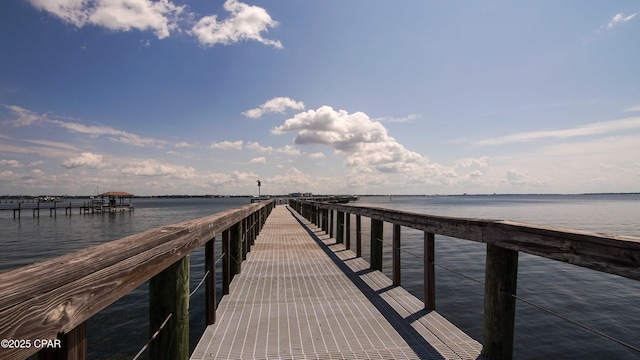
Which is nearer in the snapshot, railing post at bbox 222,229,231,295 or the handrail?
the handrail

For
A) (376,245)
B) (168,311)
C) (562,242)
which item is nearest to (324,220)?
(376,245)

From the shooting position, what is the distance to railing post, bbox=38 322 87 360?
50.2 inches

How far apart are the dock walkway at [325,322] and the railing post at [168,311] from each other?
531 mm

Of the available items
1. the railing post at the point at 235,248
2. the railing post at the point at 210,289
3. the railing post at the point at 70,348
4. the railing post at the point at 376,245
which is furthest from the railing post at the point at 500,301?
the railing post at the point at 235,248

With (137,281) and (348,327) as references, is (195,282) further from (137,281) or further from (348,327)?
(137,281)

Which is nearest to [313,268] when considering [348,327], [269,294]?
[269,294]

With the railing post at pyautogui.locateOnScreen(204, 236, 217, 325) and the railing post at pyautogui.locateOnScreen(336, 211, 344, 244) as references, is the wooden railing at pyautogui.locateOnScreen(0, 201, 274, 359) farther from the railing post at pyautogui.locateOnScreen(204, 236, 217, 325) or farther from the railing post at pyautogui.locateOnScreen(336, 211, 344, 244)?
the railing post at pyautogui.locateOnScreen(336, 211, 344, 244)

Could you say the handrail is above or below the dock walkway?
above

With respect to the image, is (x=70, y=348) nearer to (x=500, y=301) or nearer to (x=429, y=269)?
(x=500, y=301)

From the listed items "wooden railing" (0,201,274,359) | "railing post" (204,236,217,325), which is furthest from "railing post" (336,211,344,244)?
"wooden railing" (0,201,274,359)

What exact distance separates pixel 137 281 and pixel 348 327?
2.53 meters

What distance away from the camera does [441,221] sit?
12.7 ft

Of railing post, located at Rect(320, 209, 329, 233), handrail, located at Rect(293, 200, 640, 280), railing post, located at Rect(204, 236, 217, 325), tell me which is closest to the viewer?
handrail, located at Rect(293, 200, 640, 280)

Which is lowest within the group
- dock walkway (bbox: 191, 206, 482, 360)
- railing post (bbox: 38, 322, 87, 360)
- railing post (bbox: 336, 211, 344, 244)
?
dock walkway (bbox: 191, 206, 482, 360)
